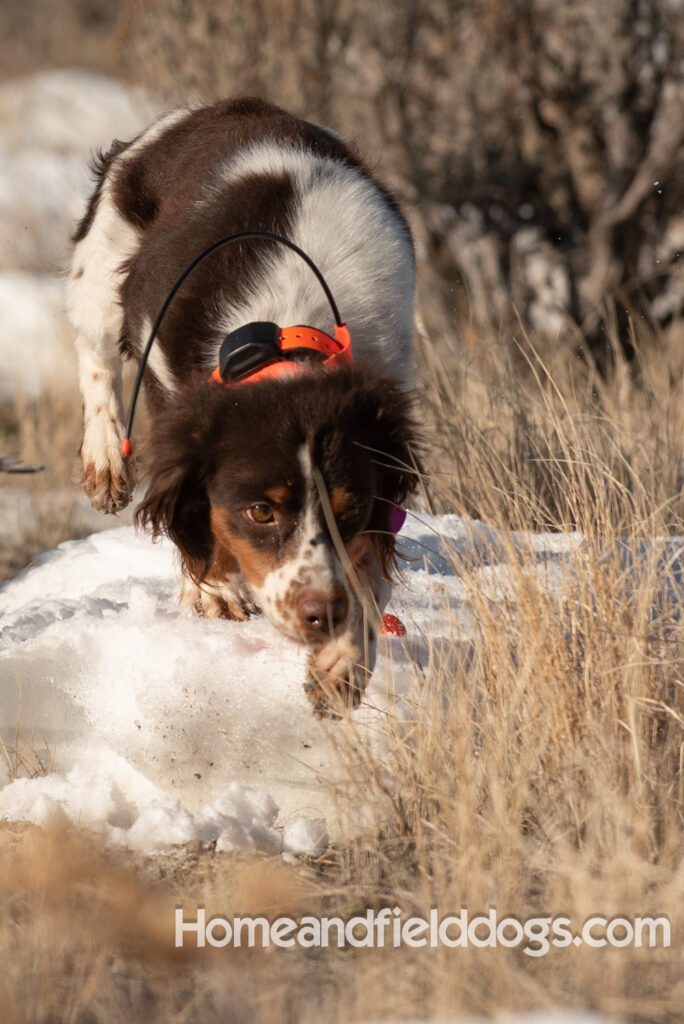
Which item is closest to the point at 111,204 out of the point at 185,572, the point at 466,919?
the point at 185,572

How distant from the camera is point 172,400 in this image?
297 cm

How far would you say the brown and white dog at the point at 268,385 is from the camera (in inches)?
106

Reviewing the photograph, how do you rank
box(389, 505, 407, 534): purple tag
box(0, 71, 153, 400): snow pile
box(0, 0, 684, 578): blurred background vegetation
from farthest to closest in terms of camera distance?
box(0, 71, 153, 400): snow pile → box(0, 0, 684, 578): blurred background vegetation → box(389, 505, 407, 534): purple tag

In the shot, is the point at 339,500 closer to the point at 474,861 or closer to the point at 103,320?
the point at 474,861

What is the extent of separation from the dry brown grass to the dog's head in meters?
0.32

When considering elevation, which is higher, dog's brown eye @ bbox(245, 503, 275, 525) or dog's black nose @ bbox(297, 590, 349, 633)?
dog's brown eye @ bbox(245, 503, 275, 525)

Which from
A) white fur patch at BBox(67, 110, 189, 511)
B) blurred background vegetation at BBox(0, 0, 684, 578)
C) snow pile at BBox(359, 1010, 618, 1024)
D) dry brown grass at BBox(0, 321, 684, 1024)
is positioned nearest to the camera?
snow pile at BBox(359, 1010, 618, 1024)

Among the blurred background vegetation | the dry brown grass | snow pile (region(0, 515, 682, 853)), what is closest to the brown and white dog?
snow pile (region(0, 515, 682, 853))

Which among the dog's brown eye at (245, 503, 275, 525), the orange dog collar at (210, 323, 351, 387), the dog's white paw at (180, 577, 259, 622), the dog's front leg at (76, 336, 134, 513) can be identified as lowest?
the dog's white paw at (180, 577, 259, 622)

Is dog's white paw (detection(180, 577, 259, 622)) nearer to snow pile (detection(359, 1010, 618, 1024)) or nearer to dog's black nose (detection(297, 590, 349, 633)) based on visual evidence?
dog's black nose (detection(297, 590, 349, 633))

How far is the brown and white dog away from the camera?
2.68m

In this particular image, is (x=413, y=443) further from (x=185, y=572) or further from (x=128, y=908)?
(x=128, y=908)

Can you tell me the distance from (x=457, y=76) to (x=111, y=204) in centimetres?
319

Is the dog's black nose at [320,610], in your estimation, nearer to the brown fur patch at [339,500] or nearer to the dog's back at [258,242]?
the brown fur patch at [339,500]
